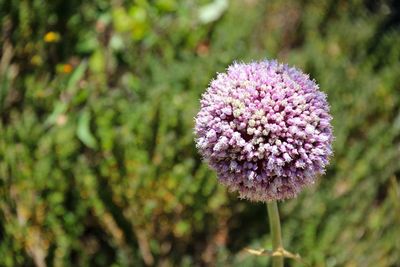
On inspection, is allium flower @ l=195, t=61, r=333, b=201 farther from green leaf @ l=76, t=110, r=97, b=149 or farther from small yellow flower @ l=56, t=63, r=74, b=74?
small yellow flower @ l=56, t=63, r=74, b=74

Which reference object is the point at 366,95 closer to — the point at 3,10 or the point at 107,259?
the point at 107,259

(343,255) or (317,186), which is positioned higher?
(317,186)

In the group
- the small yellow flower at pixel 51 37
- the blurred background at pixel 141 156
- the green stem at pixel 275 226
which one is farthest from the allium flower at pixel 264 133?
the small yellow flower at pixel 51 37

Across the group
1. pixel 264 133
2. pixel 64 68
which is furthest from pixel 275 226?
pixel 64 68

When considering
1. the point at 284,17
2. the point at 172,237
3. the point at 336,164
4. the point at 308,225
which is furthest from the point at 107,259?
the point at 284,17

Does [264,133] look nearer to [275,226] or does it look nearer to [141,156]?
[275,226]

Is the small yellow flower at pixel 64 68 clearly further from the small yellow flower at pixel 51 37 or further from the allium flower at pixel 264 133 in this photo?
the allium flower at pixel 264 133
